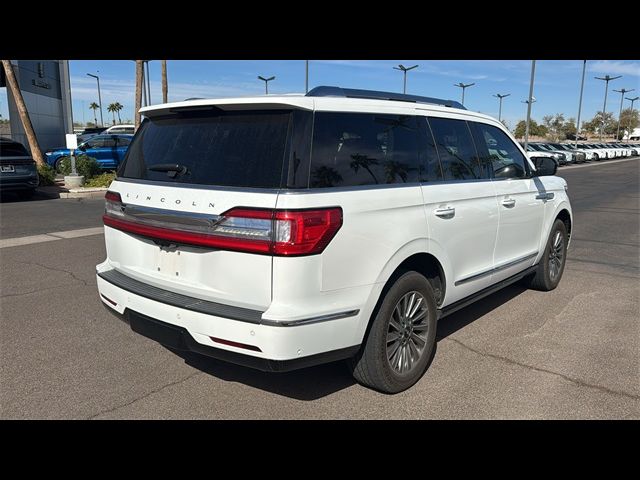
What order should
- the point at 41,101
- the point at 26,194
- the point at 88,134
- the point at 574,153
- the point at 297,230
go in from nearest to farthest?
the point at 297,230, the point at 26,194, the point at 41,101, the point at 88,134, the point at 574,153

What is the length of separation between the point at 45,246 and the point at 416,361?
6.74 metres

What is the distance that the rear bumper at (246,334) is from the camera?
2703 millimetres

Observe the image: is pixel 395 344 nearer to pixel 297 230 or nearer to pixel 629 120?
pixel 297 230

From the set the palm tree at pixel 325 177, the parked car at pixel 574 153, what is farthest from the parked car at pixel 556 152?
the palm tree at pixel 325 177

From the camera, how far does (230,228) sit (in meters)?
2.77

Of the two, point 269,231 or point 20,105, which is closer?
point 269,231

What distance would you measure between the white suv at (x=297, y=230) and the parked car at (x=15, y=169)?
11.5 metres

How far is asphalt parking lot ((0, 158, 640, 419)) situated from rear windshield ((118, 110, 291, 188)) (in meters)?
1.43

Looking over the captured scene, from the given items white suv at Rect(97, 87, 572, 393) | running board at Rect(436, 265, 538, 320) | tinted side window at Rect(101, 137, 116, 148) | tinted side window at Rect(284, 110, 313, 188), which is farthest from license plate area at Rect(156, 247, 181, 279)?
tinted side window at Rect(101, 137, 116, 148)

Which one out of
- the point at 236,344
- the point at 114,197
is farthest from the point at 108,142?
the point at 236,344

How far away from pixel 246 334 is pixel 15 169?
43.2 ft

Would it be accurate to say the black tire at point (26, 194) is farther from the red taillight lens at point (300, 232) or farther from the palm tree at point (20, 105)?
the red taillight lens at point (300, 232)

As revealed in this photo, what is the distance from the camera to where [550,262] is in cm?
587
